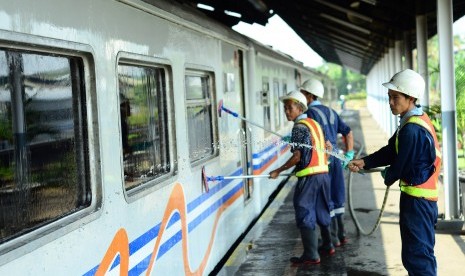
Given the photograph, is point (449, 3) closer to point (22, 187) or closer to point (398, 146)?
point (398, 146)

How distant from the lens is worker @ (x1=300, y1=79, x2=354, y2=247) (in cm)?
641

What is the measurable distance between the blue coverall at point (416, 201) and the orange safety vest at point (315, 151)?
1347 mm

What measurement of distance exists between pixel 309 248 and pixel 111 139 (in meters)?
3.11

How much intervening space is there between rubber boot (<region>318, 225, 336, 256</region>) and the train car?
0.90 meters

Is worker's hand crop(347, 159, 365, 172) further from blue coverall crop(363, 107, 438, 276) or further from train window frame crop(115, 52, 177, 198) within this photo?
train window frame crop(115, 52, 177, 198)

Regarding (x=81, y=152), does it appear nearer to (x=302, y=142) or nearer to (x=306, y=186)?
(x=302, y=142)

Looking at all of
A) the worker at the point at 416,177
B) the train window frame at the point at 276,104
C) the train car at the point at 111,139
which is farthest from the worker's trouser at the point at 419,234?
the train window frame at the point at 276,104

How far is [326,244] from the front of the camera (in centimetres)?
632

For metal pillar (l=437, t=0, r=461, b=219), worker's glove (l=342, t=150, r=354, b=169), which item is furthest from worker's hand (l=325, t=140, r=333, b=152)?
metal pillar (l=437, t=0, r=461, b=219)

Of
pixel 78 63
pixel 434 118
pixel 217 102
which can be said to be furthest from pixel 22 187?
pixel 434 118

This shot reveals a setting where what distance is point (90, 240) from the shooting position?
9.64 feet

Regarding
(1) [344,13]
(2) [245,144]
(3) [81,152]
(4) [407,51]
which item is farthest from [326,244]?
(1) [344,13]

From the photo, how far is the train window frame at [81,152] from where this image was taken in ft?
7.85

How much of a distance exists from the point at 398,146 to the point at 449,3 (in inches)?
126
